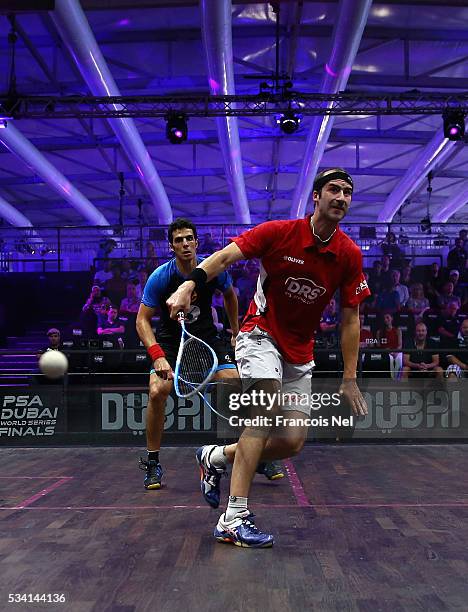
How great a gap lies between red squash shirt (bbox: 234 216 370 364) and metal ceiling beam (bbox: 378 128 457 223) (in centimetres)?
1121

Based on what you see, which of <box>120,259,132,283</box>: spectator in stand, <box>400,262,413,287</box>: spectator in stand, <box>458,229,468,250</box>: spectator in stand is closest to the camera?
<box>400,262,413,287</box>: spectator in stand

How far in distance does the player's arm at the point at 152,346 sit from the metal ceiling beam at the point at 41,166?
9.44m

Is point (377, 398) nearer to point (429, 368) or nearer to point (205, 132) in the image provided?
point (429, 368)

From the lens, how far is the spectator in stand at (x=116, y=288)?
36.2ft

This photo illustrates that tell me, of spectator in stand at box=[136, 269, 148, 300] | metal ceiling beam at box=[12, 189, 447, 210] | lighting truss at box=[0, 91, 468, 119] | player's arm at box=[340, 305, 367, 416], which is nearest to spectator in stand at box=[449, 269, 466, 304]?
lighting truss at box=[0, 91, 468, 119]

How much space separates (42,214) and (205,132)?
9.87 metres

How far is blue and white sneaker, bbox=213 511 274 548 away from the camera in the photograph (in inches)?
101

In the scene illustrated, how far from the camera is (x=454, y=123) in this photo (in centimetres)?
1026

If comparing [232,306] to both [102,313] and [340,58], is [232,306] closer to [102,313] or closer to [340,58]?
[102,313]

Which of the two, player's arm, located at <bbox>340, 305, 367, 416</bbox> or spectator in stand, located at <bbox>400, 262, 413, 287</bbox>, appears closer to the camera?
player's arm, located at <bbox>340, 305, 367, 416</bbox>

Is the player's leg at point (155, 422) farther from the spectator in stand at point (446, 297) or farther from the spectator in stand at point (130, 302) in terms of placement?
the spectator in stand at point (446, 297)

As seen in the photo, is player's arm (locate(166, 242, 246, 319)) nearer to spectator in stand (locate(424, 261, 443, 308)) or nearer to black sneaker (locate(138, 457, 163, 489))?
black sneaker (locate(138, 457, 163, 489))

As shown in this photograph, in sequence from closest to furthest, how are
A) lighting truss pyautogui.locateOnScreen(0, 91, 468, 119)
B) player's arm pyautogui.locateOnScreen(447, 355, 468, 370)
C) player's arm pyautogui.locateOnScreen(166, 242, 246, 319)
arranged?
player's arm pyautogui.locateOnScreen(166, 242, 246, 319), player's arm pyautogui.locateOnScreen(447, 355, 468, 370), lighting truss pyautogui.locateOnScreen(0, 91, 468, 119)

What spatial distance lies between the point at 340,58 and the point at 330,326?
3803 millimetres
